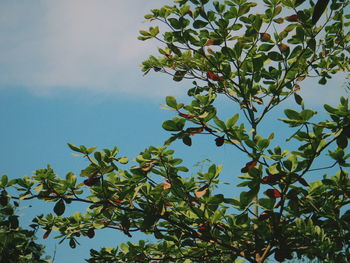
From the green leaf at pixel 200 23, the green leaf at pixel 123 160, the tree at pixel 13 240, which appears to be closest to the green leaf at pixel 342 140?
the green leaf at pixel 123 160

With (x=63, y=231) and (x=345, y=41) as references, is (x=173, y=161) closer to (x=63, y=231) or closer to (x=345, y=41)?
(x=63, y=231)

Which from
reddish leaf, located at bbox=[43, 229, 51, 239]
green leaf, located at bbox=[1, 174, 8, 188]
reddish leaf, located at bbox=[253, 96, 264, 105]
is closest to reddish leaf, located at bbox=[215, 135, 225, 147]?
reddish leaf, located at bbox=[253, 96, 264, 105]

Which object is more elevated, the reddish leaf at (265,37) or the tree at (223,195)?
the reddish leaf at (265,37)

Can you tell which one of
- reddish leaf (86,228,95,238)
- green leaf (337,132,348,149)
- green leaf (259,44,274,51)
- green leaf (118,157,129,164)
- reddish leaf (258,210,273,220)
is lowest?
reddish leaf (258,210,273,220)

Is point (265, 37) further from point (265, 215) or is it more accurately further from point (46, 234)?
point (46, 234)

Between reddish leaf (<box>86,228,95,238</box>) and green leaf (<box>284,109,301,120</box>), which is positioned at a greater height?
green leaf (<box>284,109,301,120</box>)

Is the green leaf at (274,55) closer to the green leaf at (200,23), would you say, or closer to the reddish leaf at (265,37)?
the reddish leaf at (265,37)

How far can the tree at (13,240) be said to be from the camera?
9.88 feet

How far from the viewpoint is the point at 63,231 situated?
3.29 metres

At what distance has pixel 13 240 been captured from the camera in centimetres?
316


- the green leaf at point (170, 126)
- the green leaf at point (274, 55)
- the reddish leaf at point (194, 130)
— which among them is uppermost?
the green leaf at point (274, 55)

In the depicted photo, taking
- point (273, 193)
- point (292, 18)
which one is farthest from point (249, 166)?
point (292, 18)

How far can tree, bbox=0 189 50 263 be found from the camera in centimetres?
301

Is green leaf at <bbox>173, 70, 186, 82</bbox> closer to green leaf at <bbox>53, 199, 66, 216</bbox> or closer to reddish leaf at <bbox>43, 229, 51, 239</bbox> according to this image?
green leaf at <bbox>53, 199, 66, 216</bbox>
